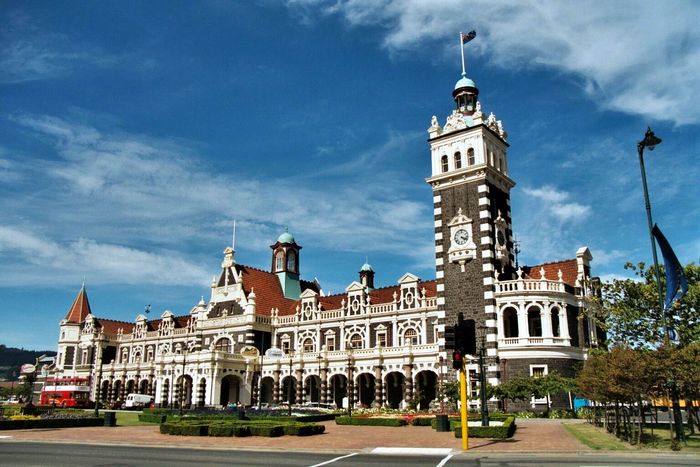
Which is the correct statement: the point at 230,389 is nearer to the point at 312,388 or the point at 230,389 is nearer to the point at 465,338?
the point at 312,388

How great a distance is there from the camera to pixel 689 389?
83.3 feet

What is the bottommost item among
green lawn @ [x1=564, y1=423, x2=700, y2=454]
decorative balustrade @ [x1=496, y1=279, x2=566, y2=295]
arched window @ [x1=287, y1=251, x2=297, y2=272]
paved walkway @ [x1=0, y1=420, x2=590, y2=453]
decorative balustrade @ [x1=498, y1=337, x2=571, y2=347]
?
paved walkway @ [x1=0, y1=420, x2=590, y2=453]

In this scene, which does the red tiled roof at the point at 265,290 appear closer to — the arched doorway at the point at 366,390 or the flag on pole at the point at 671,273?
the arched doorway at the point at 366,390

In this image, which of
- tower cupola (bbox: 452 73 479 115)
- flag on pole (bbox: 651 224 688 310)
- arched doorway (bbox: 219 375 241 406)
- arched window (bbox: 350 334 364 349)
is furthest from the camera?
arched doorway (bbox: 219 375 241 406)

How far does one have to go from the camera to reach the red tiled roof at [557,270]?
176 ft

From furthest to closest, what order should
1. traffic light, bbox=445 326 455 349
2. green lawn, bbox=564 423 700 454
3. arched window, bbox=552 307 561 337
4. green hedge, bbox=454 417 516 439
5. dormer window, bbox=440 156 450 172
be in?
dormer window, bbox=440 156 450 172 < arched window, bbox=552 307 561 337 < green hedge, bbox=454 417 516 439 < green lawn, bbox=564 423 700 454 < traffic light, bbox=445 326 455 349

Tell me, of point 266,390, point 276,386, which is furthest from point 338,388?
point 266,390

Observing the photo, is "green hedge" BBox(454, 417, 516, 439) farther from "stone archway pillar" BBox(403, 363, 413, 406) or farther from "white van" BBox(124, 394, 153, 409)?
"white van" BBox(124, 394, 153, 409)

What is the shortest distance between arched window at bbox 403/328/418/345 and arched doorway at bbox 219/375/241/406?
21147 mm

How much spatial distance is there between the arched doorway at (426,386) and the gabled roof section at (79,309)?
6204 cm

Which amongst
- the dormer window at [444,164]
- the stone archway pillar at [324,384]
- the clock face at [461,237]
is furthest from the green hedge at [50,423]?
the dormer window at [444,164]

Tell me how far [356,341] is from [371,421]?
26.1 meters

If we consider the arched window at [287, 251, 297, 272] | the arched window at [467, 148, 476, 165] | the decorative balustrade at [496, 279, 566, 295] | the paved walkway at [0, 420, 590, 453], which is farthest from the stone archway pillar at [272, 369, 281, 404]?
the paved walkway at [0, 420, 590, 453]

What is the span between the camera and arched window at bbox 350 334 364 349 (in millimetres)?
64094
